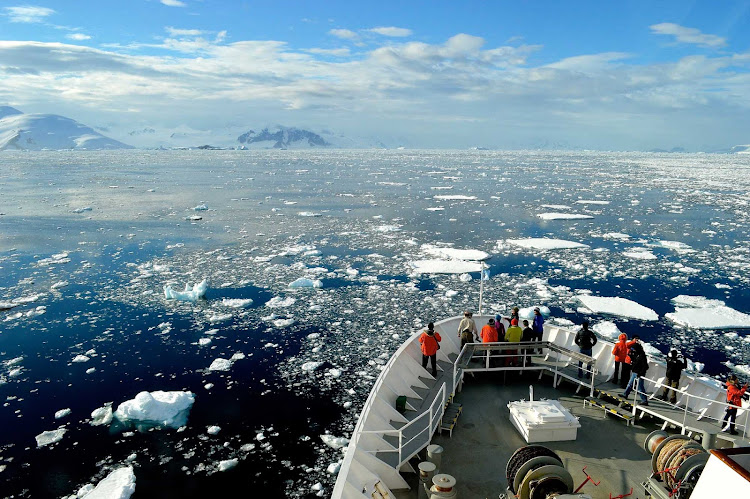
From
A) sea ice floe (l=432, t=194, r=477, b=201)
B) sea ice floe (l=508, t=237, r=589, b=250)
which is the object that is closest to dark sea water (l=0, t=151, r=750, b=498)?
sea ice floe (l=508, t=237, r=589, b=250)

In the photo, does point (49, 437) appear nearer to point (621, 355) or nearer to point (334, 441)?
point (334, 441)

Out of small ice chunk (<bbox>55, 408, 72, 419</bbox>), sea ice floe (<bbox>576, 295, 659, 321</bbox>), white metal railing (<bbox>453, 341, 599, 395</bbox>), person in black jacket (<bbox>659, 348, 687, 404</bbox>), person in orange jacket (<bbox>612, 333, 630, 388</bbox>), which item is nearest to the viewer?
person in black jacket (<bbox>659, 348, 687, 404</bbox>)

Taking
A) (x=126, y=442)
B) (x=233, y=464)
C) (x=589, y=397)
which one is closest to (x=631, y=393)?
(x=589, y=397)

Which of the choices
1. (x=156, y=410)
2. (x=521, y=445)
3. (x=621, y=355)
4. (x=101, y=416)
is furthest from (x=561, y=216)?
(x=101, y=416)

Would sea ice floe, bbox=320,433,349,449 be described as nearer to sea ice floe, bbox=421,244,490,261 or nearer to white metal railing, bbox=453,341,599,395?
white metal railing, bbox=453,341,599,395

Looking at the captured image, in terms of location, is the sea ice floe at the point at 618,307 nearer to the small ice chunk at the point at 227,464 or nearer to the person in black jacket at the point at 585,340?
the person in black jacket at the point at 585,340

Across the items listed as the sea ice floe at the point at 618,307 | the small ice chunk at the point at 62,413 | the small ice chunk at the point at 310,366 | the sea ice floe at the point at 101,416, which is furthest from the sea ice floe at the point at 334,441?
the sea ice floe at the point at 618,307
